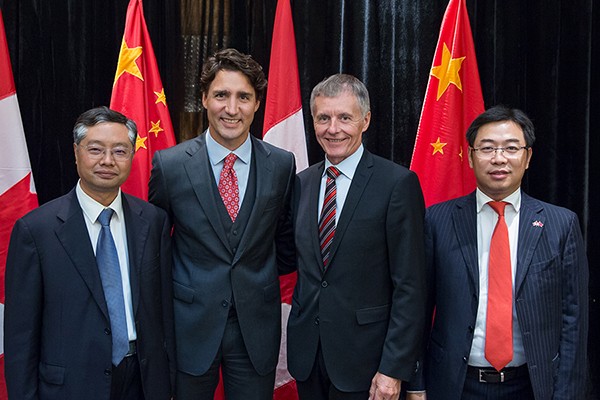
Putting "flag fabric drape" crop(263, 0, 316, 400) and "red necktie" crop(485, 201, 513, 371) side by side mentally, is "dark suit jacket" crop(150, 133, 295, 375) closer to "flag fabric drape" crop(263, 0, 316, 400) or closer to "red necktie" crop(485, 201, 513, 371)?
"red necktie" crop(485, 201, 513, 371)

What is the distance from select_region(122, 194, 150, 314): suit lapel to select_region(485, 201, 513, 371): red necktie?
1107mm

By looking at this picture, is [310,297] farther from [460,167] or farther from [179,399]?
[460,167]

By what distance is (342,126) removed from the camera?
223cm

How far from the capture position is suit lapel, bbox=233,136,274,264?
86.2 inches

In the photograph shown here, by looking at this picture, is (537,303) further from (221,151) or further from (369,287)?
(221,151)

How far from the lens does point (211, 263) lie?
7.16 feet

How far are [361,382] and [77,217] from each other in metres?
1.05

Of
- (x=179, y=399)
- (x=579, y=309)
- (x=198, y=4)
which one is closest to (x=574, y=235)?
(x=579, y=309)

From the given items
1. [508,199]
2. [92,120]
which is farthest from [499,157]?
[92,120]

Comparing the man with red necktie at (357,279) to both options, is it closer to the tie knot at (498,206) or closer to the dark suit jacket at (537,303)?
the dark suit jacket at (537,303)

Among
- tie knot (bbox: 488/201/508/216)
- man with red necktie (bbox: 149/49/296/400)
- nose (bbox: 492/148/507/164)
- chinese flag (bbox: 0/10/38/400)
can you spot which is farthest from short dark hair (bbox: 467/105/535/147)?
chinese flag (bbox: 0/10/38/400)

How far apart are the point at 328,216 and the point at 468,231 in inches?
18.5

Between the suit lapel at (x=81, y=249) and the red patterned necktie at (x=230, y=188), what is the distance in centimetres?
48

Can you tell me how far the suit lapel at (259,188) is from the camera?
219 centimetres
